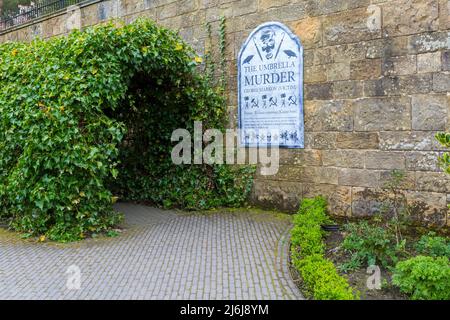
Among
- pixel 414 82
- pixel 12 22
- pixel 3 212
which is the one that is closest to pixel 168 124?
pixel 3 212

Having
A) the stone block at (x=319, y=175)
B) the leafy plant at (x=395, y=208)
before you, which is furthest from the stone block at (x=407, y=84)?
the stone block at (x=319, y=175)

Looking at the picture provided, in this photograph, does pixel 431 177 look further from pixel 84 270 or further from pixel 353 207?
pixel 84 270

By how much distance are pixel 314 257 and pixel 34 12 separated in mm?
10611

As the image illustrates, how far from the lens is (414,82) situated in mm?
4938

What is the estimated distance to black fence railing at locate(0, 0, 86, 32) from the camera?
33.7 ft

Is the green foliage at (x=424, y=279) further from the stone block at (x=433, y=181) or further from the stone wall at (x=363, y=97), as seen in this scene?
the stone wall at (x=363, y=97)

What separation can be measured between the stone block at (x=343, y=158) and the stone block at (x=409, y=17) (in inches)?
60.2

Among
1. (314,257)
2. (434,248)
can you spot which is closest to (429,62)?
(434,248)

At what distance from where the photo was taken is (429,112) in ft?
15.9

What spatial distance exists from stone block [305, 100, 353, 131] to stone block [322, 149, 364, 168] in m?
0.31

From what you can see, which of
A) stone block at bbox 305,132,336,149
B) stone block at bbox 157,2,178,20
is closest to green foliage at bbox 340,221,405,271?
stone block at bbox 305,132,336,149

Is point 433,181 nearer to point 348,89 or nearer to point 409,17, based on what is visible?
point 348,89
